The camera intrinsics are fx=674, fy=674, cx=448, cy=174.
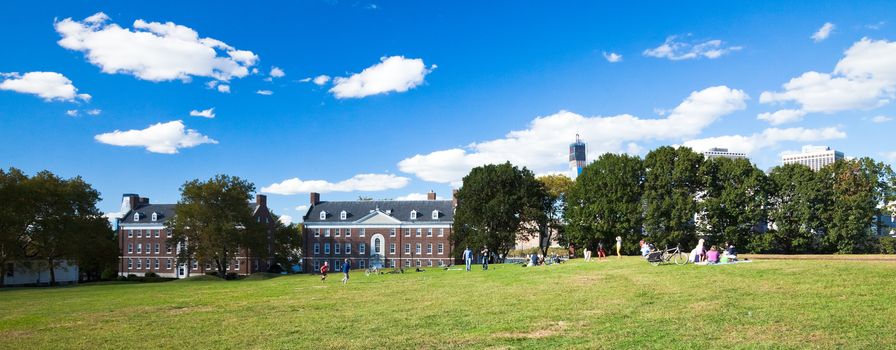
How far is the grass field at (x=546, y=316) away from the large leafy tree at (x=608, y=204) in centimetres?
3567

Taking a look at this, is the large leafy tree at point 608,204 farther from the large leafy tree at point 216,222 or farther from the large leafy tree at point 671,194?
the large leafy tree at point 216,222

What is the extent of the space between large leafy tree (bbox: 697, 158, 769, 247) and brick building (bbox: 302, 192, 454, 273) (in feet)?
135

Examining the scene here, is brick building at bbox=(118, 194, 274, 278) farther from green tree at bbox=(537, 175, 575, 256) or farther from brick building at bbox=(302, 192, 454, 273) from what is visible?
green tree at bbox=(537, 175, 575, 256)

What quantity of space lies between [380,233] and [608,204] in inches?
1707

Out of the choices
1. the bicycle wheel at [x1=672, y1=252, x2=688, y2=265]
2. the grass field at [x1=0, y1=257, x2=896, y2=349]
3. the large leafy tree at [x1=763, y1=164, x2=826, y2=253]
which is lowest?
the grass field at [x1=0, y1=257, x2=896, y2=349]

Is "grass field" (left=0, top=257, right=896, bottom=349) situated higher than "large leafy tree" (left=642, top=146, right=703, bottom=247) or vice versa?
"large leafy tree" (left=642, top=146, right=703, bottom=247)

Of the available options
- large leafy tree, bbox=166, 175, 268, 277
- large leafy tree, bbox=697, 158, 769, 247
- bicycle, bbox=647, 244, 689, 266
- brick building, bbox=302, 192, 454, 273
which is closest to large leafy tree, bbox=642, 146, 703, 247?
large leafy tree, bbox=697, 158, 769, 247

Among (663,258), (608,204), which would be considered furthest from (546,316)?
(608,204)

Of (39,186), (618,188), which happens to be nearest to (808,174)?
(618,188)

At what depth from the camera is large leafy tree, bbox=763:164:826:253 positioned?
6456 cm

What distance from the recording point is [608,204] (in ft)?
223

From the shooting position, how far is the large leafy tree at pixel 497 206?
77250mm

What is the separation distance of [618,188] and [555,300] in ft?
154

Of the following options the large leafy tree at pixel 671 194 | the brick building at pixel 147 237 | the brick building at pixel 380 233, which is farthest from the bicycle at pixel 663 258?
the brick building at pixel 147 237
